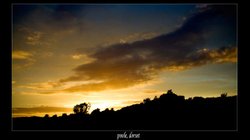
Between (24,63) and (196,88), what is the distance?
2425 millimetres

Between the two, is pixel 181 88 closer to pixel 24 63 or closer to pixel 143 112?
pixel 143 112

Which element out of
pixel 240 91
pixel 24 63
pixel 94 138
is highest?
pixel 24 63

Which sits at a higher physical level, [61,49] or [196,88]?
[61,49]

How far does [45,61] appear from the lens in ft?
13.5

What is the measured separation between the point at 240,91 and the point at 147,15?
5.53 ft

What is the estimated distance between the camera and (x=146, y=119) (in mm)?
4129

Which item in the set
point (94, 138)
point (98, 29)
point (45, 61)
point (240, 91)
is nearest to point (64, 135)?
point (94, 138)

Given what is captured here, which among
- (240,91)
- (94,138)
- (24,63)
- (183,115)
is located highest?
(24,63)

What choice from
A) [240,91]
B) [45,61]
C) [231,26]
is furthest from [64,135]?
[231,26]

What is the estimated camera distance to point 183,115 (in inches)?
164

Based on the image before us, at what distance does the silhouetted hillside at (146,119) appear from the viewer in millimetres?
4074

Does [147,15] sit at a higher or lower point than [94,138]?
higher

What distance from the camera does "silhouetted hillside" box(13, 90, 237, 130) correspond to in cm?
407

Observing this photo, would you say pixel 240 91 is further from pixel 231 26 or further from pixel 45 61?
pixel 45 61
